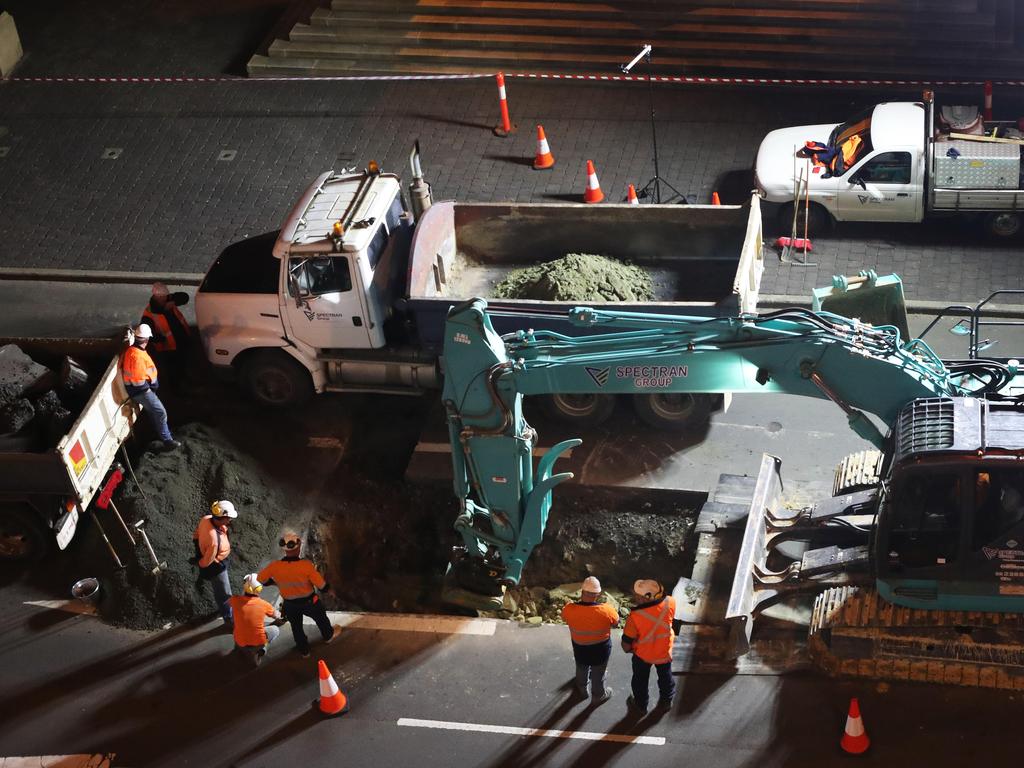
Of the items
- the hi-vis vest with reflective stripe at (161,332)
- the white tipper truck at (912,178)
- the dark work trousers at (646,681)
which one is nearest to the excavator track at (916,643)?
the dark work trousers at (646,681)

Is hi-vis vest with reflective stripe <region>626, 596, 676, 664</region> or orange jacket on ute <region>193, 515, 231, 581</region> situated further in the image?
orange jacket on ute <region>193, 515, 231, 581</region>

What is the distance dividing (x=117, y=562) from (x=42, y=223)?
8455mm

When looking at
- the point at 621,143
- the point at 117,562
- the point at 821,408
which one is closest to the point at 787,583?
the point at 821,408

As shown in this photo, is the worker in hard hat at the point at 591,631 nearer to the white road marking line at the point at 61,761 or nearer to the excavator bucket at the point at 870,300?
the excavator bucket at the point at 870,300

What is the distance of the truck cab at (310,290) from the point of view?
14664 mm

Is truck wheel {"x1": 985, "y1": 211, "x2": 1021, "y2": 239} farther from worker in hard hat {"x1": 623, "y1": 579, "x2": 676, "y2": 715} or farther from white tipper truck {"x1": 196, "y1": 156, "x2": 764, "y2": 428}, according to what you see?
worker in hard hat {"x1": 623, "y1": 579, "x2": 676, "y2": 715}

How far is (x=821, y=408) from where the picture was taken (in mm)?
14875

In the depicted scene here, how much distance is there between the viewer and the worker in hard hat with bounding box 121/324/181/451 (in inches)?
556

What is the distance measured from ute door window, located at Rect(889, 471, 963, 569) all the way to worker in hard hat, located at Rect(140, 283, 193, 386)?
366 inches

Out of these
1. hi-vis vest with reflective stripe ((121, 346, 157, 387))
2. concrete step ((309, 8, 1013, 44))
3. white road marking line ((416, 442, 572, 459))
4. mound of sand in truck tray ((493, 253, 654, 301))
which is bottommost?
white road marking line ((416, 442, 572, 459))

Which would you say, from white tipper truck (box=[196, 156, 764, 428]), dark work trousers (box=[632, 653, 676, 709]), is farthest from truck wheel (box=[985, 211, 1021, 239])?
dark work trousers (box=[632, 653, 676, 709])

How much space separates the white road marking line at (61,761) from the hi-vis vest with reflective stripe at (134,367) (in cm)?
423

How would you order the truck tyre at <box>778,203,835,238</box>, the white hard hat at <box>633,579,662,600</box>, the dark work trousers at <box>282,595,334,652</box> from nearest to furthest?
the white hard hat at <box>633,579,662,600</box> < the dark work trousers at <box>282,595,334,652</box> < the truck tyre at <box>778,203,835,238</box>

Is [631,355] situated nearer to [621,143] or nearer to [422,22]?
[621,143]
